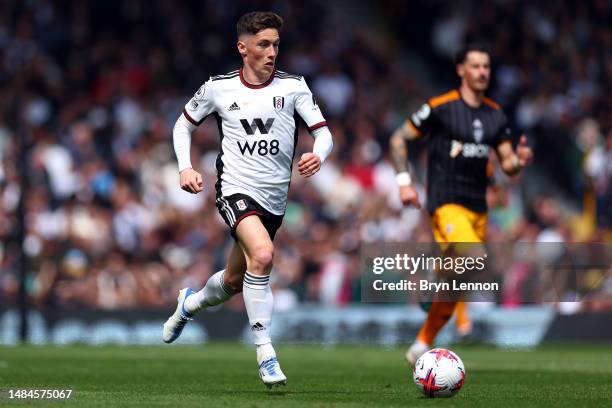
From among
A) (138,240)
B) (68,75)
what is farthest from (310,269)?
(68,75)

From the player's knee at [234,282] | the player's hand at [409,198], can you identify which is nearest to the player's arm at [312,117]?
the player's knee at [234,282]

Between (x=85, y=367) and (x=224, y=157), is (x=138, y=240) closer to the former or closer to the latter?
(x=85, y=367)

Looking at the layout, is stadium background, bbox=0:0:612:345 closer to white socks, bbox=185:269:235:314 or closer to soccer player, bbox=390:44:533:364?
soccer player, bbox=390:44:533:364

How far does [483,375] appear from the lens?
11.7m

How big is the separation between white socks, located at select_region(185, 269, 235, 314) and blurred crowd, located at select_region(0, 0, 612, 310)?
699cm

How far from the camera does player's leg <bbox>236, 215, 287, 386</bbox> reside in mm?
9367

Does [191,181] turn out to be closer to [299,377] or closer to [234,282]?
[234,282]

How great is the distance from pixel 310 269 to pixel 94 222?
3434 millimetres

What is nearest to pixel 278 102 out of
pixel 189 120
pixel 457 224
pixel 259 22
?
pixel 259 22

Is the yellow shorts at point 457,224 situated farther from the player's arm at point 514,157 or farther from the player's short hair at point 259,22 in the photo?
the player's short hair at point 259,22

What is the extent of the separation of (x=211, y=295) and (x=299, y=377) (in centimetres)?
155

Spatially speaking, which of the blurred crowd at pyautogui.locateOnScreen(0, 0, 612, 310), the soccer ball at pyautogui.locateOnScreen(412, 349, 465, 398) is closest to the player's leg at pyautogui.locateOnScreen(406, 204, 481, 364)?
the soccer ball at pyautogui.locateOnScreen(412, 349, 465, 398)

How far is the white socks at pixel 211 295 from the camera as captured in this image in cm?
1031

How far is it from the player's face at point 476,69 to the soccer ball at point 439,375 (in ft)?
14.4
